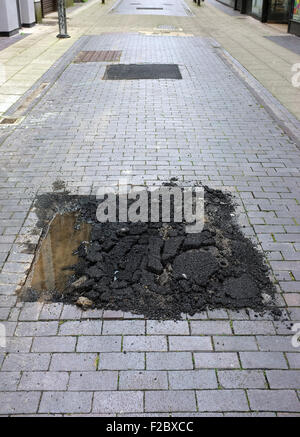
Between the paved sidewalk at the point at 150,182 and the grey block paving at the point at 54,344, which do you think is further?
the grey block paving at the point at 54,344

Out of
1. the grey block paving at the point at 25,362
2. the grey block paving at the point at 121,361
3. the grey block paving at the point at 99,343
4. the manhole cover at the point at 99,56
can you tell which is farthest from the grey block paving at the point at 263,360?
the manhole cover at the point at 99,56

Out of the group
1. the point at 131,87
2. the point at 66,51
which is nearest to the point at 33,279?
the point at 131,87

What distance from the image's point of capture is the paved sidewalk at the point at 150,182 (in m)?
3.26

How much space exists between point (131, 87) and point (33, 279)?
8.03m

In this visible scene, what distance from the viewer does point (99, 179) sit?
252 inches

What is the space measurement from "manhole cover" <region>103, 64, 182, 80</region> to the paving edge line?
1940 mm

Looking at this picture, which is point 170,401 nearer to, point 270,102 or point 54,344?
point 54,344

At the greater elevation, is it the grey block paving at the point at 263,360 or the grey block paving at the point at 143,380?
the grey block paving at the point at 263,360

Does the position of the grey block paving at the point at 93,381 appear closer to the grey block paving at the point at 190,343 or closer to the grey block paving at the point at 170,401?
the grey block paving at the point at 170,401

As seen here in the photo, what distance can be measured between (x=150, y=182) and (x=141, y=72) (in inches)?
294

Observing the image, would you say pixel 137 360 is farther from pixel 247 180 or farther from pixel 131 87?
pixel 131 87

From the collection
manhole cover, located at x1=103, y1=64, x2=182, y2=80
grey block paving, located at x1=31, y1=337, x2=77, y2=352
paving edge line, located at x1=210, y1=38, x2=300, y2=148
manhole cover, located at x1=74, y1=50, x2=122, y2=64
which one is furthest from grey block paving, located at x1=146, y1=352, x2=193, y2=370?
manhole cover, located at x1=74, y1=50, x2=122, y2=64

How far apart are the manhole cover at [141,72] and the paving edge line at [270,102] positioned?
1940mm

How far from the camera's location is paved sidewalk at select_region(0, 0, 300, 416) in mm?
3256
